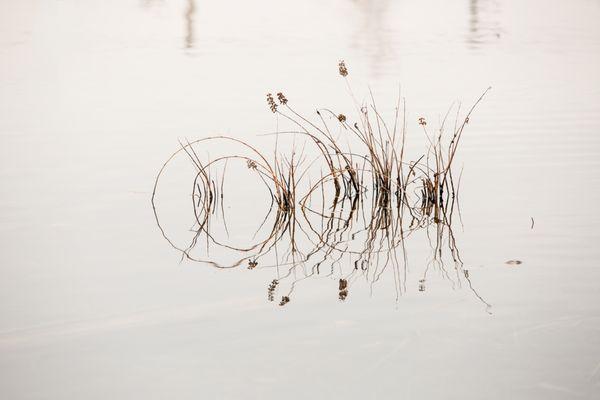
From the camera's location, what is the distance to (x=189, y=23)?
26422mm

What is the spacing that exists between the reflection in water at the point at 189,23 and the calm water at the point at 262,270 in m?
4.44

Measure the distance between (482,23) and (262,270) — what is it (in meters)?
22.0

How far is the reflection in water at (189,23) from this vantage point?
21.3 meters

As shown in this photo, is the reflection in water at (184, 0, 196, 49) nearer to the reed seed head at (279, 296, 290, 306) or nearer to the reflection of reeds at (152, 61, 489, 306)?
the reflection of reeds at (152, 61, 489, 306)

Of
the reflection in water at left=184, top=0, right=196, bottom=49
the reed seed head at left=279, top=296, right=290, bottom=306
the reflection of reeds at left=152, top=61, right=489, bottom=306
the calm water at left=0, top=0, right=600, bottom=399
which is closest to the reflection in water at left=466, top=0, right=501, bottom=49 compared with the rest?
the calm water at left=0, top=0, right=600, bottom=399

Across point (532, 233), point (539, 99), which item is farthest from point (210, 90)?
point (532, 233)

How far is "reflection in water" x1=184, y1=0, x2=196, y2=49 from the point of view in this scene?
2131 cm

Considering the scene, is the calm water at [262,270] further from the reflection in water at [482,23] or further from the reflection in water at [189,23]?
the reflection in water at [482,23]

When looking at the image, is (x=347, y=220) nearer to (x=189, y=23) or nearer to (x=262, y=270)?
(x=262, y=270)

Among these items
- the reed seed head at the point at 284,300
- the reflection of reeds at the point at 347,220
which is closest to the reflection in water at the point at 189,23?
the reflection of reeds at the point at 347,220

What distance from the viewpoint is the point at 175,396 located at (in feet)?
14.1

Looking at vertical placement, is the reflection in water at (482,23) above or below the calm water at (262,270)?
above

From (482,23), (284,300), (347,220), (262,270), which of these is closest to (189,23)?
(482,23)

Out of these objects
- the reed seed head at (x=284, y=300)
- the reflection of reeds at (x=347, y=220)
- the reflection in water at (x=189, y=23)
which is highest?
the reflection in water at (x=189, y=23)
